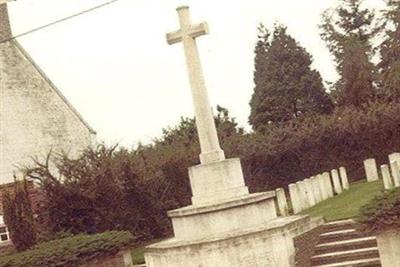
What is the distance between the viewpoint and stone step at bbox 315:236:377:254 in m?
12.3

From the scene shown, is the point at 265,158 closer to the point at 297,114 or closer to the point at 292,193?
the point at 292,193

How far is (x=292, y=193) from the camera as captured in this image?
19734 millimetres

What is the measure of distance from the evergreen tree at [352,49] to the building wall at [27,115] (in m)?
18.0

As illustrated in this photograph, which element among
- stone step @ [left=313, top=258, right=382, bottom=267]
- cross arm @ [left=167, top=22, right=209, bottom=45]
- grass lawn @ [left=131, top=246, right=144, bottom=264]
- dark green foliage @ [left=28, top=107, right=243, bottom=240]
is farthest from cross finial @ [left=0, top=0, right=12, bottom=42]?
stone step @ [left=313, top=258, right=382, bottom=267]

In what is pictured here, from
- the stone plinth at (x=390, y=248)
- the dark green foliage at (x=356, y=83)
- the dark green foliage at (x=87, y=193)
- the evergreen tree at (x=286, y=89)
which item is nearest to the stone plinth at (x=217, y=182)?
the stone plinth at (x=390, y=248)

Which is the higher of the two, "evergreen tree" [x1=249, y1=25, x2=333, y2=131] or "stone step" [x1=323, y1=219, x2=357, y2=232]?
"evergreen tree" [x1=249, y1=25, x2=333, y2=131]

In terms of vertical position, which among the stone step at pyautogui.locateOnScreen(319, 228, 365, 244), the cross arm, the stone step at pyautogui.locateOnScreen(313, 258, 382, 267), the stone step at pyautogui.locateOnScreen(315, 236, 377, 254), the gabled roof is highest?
the gabled roof

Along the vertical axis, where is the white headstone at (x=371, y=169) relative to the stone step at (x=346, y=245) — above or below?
above

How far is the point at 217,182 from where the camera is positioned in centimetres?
1323

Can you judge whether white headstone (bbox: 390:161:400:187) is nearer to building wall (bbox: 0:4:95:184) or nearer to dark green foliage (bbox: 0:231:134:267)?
dark green foliage (bbox: 0:231:134:267)

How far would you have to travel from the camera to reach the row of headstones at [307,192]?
1967 centimetres

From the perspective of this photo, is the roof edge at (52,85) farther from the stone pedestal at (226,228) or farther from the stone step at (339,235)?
the stone step at (339,235)

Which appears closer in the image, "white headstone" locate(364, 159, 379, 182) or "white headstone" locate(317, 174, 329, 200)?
"white headstone" locate(317, 174, 329, 200)

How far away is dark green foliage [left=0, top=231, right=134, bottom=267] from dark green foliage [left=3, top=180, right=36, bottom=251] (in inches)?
127
